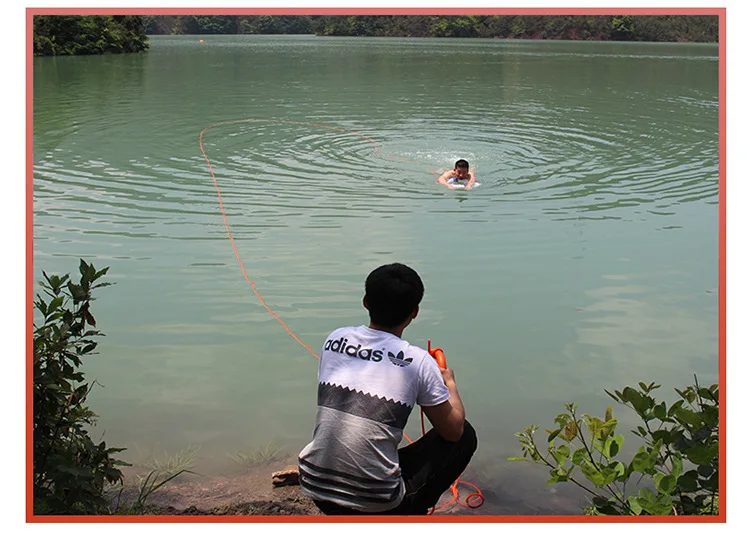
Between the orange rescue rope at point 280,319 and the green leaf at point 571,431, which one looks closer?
the green leaf at point 571,431

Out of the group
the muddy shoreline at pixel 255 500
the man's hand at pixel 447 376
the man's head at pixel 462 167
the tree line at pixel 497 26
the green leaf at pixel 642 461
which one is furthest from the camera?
the tree line at pixel 497 26

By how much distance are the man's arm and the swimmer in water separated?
22.1 ft

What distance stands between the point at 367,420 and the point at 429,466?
0.37m

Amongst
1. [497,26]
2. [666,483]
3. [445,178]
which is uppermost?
[497,26]

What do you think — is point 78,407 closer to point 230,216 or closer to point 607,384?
point 607,384

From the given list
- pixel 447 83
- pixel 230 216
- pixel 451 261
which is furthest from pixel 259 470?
pixel 447 83

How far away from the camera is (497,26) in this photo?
152ft

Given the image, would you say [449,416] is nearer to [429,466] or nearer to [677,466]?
[429,466]

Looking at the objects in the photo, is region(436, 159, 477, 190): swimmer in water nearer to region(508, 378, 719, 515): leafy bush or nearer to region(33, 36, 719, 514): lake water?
region(33, 36, 719, 514): lake water

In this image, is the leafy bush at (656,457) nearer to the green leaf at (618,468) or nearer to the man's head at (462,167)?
the green leaf at (618,468)

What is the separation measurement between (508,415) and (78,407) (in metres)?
2.26

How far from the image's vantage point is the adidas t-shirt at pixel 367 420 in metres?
2.59

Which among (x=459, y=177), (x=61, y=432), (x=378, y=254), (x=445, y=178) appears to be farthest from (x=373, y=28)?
(x=61, y=432)

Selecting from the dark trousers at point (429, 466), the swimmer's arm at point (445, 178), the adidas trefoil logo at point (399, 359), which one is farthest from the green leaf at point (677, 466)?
the swimmer's arm at point (445, 178)
